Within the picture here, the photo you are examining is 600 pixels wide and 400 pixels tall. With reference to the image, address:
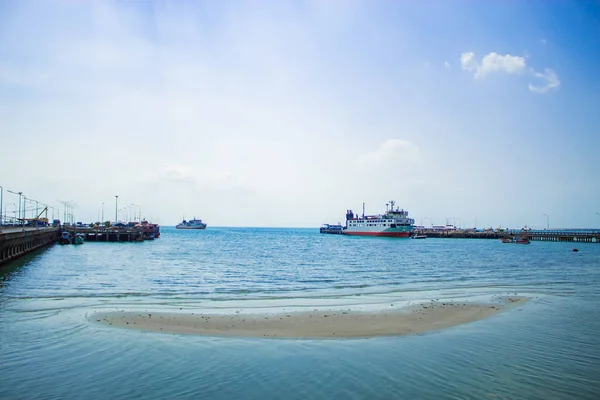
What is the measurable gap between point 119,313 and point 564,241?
14423 cm

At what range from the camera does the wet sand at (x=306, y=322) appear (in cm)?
1628

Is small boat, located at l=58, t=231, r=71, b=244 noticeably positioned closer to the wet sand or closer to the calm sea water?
the calm sea water

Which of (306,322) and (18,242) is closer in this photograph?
(306,322)

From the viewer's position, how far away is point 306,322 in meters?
17.9

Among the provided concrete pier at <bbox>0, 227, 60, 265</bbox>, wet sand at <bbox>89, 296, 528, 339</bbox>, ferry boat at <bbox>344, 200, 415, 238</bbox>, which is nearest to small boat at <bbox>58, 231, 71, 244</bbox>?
concrete pier at <bbox>0, 227, 60, 265</bbox>

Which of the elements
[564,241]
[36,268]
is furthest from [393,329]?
[564,241]

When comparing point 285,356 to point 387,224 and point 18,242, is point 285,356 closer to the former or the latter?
point 18,242

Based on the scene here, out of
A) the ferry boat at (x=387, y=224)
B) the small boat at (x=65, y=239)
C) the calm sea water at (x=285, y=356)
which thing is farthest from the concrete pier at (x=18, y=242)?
the ferry boat at (x=387, y=224)

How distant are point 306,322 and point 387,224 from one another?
458ft

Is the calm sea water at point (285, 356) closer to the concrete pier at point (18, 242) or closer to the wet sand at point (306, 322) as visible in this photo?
the wet sand at point (306, 322)

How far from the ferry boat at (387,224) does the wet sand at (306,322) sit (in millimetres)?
132726

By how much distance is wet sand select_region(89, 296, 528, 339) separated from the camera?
53.4 ft

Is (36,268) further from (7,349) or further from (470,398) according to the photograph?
(470,398)

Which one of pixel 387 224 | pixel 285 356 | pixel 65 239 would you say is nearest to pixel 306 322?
pixel 285 356
